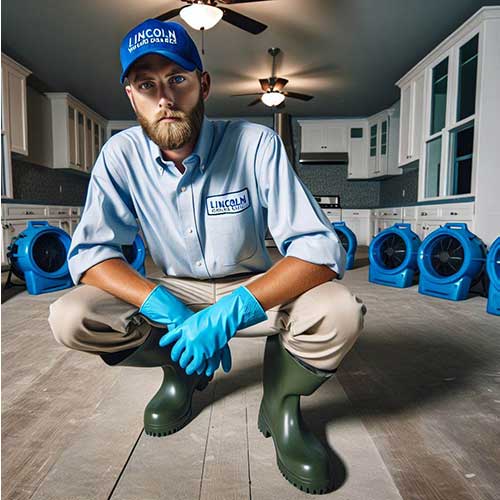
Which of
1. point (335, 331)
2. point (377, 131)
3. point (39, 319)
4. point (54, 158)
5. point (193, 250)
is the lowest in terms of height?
point (39, 319)

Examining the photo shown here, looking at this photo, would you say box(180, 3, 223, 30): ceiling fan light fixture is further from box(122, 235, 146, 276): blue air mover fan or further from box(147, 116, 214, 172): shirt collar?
box(147, 116, 214, 172): shirt collar

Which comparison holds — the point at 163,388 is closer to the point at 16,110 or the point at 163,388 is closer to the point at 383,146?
the point at 16,110

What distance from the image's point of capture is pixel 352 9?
11.0 feet

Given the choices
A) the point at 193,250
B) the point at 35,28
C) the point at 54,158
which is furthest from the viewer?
the point at 54,158

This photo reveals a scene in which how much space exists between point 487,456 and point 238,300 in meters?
0.75

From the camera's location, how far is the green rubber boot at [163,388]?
102 centimetres

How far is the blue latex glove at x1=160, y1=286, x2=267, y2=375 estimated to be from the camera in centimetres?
85

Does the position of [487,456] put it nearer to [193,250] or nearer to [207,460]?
[207,460]

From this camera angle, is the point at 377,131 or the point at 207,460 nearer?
the point at 207,460

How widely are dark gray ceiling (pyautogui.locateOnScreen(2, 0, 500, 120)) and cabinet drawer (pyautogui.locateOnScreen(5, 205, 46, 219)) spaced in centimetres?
170

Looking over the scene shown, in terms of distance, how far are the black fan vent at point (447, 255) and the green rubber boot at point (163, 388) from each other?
2.44 meters

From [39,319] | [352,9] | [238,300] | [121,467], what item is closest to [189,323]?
[238,300]

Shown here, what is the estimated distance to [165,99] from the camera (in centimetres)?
97

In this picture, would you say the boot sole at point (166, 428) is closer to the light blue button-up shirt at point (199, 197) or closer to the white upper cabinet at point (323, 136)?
the light blue button-up shirt at point (199, 197)
